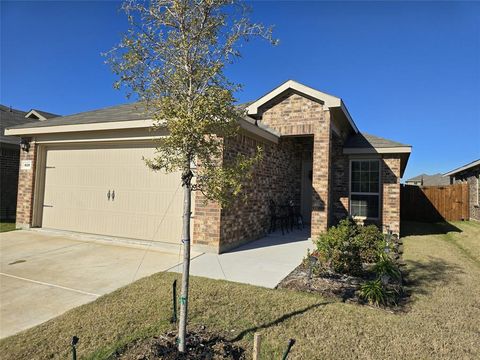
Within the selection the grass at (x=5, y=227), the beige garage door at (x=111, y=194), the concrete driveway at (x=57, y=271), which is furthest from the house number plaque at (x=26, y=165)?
the concrete driveway at (x=57, y=271)

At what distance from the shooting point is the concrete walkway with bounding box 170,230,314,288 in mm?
5500

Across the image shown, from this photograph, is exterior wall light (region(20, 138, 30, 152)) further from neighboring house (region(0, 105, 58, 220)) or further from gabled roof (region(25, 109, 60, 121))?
gabled roof (region(25, 109, 60, 121))

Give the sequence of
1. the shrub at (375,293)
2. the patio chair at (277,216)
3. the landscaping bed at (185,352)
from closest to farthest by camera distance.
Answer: the landscaping bed at (185,352)
the shrub at (375,293)
the patio chair at (277,216)

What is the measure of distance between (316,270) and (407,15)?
24.3 feet

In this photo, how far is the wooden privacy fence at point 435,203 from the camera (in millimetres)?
16281

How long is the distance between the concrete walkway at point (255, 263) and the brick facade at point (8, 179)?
9.69 metres

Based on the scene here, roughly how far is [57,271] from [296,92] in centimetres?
780

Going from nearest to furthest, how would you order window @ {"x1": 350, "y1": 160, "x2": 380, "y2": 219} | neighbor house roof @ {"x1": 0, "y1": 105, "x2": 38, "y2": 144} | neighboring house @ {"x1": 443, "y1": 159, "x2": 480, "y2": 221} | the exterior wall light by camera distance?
the exterior wall light, window @ {"x1": 350, "y1": 160, "x2": 380, "y2": 219}, neighbor house roof @ {"x1": 0, "y1": 105, "x2": 38, "y2": 144}, neighboring house @ {"x1": 443, "y1": 159, "x2": 480, "y2": 221}

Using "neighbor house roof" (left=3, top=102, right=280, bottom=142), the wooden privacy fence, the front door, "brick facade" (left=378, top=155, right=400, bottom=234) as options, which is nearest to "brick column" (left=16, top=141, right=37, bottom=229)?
"neighbor house roof" (left=3, top=102, right=280, bottom=142)

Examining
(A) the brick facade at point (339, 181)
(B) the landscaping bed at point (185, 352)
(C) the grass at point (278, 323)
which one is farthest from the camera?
(A) the brick facade at point (339, 181)

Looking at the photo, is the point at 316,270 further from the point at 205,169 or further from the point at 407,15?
the point at 407,15

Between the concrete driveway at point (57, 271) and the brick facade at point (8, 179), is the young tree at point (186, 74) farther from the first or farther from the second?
the brick facade at point (8, 179)

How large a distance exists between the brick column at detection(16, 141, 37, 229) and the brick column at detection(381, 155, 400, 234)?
38.3 ft

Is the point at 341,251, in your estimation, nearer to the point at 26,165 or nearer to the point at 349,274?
the point at 349,274
